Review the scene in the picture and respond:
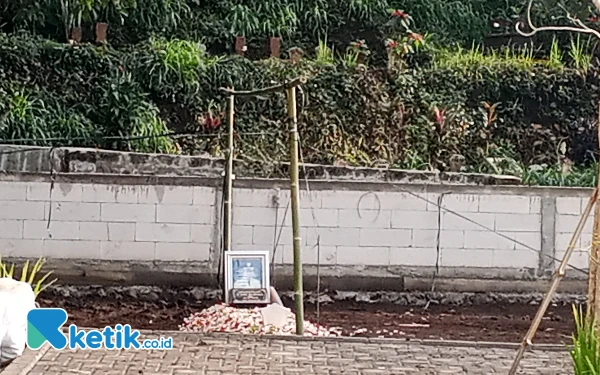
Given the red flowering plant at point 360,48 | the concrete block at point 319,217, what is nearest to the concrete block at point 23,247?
the concrete block at point 319,217

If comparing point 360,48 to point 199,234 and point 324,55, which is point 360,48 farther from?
point 199,234

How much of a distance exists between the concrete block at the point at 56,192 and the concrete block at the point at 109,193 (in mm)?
76

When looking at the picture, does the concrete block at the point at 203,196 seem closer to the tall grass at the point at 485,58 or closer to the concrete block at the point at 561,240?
the concrete block at the point at 561,240

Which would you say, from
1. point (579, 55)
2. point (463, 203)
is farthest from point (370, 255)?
point (579, 55)

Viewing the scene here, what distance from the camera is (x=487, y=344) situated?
20.2 ft

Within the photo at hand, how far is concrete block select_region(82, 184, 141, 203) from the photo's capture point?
838cm

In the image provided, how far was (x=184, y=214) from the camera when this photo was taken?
844 centimetres

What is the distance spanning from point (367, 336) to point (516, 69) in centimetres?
668

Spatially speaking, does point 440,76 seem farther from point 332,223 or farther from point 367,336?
point 367,336

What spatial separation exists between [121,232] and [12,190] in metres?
1.08

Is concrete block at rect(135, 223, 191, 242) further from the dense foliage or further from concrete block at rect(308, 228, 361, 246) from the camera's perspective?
the dense foliage

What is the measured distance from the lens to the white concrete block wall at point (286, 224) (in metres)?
8.38

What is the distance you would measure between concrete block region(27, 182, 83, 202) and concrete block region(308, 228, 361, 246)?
7.30 feet

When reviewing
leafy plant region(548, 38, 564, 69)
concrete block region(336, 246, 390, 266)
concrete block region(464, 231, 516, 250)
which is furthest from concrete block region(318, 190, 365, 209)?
leafy plant region(548, 38, 564, 69)
